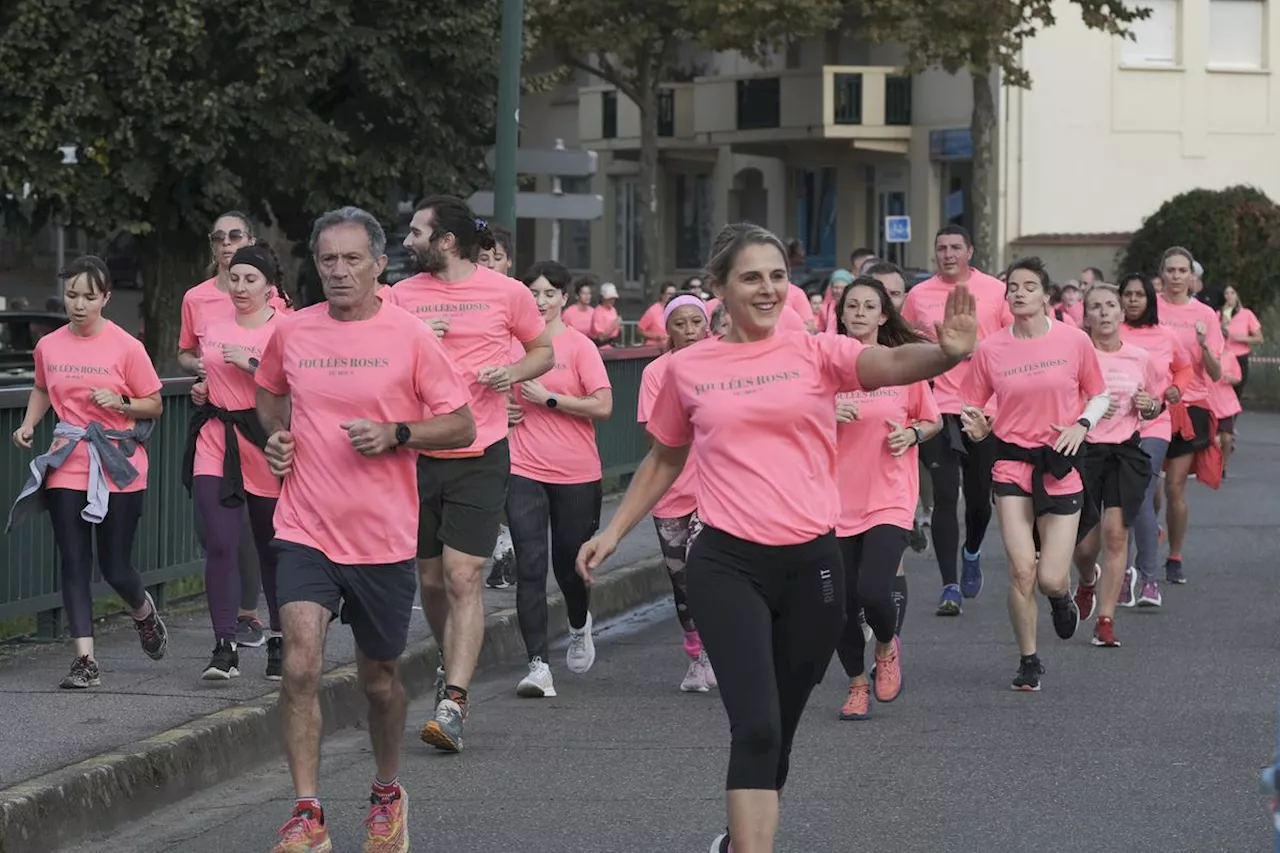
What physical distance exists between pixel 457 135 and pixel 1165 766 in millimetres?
18878

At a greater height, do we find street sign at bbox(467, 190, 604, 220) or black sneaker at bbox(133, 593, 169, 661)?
street sign at bbox(467, 190, 604, 220)

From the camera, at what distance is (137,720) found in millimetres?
8422

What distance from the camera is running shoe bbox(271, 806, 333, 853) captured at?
646 cm

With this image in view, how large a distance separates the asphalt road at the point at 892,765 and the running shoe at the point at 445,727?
0.07 metres

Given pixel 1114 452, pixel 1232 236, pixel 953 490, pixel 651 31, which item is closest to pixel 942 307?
pixel 953 490

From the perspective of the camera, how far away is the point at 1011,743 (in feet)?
28.7

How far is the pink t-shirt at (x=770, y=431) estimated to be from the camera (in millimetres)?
6094

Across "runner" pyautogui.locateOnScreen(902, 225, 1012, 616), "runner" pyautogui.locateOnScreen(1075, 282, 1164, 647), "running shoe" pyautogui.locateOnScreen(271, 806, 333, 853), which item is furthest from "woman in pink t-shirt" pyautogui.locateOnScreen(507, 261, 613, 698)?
"running shoe" pyautogui.locateOnScreen(271, 806, 333, 853)

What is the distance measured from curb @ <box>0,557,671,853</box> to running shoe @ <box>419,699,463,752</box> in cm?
65

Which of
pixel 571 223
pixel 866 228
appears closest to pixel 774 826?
pixel 866 228

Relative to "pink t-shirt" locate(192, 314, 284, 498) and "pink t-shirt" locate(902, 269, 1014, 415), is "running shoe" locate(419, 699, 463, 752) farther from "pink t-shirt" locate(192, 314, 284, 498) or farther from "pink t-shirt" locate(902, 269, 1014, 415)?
"pink t-shirt" locate(902, 269, 1014, 415)

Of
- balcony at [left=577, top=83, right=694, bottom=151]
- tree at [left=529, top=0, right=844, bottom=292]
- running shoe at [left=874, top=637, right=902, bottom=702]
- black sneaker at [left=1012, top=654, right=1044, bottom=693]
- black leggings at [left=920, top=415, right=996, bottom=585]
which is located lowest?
black sneaker at [left=1012, top=654, right=1044, bottom=693]

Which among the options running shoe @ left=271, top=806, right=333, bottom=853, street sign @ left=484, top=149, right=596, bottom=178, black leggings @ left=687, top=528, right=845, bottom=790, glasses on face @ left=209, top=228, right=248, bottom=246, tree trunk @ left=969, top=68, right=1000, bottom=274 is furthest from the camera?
tree trunk @ left=969, top=68, right=1000, bottom=274

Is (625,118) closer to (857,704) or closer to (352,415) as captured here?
(857,704)
